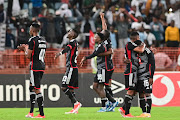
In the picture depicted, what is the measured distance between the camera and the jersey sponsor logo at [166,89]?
15961mm

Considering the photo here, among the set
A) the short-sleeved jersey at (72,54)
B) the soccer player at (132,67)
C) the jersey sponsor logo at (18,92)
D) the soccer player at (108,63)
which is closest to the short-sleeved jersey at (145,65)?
the soccer player at (132,67)

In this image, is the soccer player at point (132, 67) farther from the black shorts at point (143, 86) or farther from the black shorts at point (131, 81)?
the black shorts at point (143, 86)

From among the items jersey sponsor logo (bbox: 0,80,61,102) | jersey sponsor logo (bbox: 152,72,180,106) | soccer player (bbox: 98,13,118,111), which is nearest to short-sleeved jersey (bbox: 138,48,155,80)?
soccer player (bbox: 98,13,118,111)

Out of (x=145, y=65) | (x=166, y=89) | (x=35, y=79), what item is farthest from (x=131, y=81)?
(x=166, y=89)

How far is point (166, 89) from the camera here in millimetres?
16031

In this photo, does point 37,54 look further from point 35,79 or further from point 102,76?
point 102,76

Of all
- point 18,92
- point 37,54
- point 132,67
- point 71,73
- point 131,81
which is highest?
point 37,54

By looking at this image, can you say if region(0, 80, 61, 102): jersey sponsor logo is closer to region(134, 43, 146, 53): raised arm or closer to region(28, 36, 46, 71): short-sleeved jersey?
region(28, 36, 46, 71): short-sleeved jersey

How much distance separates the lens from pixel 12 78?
16234mm

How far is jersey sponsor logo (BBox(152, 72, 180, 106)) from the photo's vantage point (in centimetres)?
1596

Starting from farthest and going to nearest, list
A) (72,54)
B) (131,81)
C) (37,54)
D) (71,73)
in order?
(71,73) < (72,54) < (37,54) < (131,81)

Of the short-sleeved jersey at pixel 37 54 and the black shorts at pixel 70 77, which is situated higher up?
the short-sleeved jersey at pixel 37 54

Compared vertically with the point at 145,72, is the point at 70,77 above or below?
below

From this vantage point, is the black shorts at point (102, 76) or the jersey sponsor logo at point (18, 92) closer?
the black shorts at point (102, 76)
